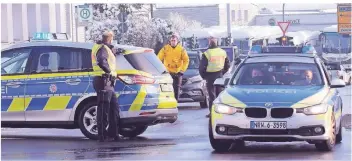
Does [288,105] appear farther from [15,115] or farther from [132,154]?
[15,115]

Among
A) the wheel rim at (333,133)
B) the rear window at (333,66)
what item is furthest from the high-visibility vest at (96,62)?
the rear window at (333,66)

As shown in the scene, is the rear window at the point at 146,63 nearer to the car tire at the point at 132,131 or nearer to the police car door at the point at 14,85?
the car tire at the point at 132,131

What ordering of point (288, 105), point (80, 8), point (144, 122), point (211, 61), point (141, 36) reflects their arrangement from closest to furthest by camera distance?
point (288, 105) < point (144, 122) < point (211, 61) < point (80, 8) < point (141, 36)

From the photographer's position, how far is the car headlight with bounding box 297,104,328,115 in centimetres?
1147

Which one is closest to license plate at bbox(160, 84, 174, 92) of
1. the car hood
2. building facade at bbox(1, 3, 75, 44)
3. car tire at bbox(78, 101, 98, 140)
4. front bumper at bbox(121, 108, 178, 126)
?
front bumper at bbox(121, 108, 178, 126)

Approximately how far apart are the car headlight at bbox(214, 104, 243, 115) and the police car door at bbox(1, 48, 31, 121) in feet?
11.4

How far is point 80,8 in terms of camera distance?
28.1m

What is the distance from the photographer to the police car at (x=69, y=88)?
13656 millimetres

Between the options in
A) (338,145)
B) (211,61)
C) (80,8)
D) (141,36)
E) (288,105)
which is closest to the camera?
(288,105)

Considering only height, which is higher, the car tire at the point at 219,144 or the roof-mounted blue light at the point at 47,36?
the roof-mounted blue light at the point at 47,36

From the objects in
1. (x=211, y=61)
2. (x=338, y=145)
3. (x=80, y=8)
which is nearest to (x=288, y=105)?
(x=338, y=145)

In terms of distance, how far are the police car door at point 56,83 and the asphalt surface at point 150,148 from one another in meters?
0.45

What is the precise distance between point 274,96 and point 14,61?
437 cm

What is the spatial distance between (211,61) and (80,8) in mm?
10402
